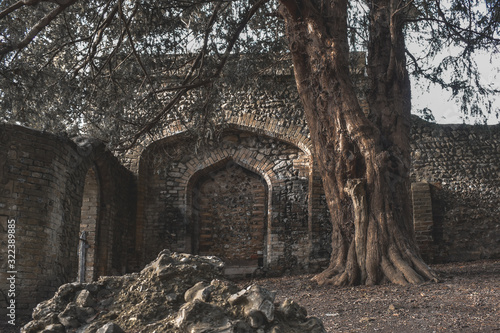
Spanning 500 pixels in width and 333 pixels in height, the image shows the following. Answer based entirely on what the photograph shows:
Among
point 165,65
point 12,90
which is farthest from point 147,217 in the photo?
point 12,90

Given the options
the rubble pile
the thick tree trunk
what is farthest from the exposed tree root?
the rubble pile

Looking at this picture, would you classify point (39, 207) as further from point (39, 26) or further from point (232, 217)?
point (232, 217)

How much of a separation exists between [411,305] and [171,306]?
2683 millimetres

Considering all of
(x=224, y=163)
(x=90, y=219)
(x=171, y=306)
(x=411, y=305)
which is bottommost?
(x=411, y=305)

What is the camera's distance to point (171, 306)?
9.30 feet

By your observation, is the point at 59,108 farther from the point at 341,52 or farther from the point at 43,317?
the point at 43,317

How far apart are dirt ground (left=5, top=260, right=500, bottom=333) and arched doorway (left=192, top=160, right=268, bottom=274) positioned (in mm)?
4319

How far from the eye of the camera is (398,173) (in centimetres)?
643

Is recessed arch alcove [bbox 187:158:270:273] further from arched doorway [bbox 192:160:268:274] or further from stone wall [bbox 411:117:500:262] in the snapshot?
stone wall [bbox 411:117:500:262]

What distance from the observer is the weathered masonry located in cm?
1002

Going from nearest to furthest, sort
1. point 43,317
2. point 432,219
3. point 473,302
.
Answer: point 43,317 < point 473,302 < point 432,219

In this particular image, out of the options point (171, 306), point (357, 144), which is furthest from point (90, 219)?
point (171, 306)

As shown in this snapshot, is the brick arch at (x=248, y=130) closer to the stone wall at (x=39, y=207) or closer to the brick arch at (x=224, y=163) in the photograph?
the brick arch at (x=224, y=163)

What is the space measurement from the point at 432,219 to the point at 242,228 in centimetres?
393
